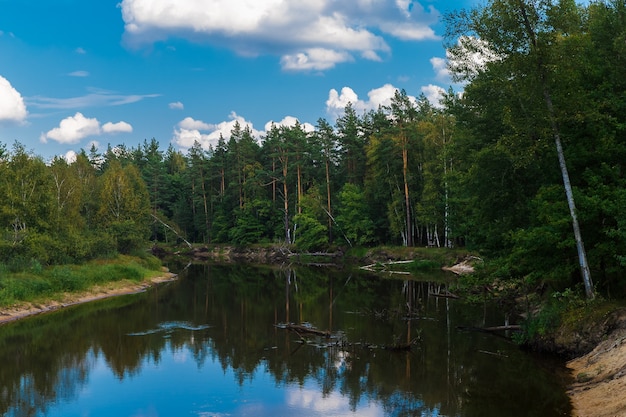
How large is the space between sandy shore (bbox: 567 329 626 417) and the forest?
305 centimetres

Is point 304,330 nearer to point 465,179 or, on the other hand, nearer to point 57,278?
point 465,179

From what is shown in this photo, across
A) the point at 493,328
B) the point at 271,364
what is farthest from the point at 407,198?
the point at 271,364

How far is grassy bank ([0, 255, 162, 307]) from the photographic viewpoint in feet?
109

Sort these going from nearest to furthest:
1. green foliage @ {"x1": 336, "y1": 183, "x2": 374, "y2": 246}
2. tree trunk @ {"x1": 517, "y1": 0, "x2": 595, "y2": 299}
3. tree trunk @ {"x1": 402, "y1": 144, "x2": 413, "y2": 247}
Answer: tree trunk @ {"x1": 517, "y1": 0, "x2": 595, "y2": 299}, tree trunk @ {"x1": 402, "y1": 144, "x2": 413, "y2": 247}, green foliage @ {"x1": 336, "y1": 183, "x2": 374, "y2": 246}

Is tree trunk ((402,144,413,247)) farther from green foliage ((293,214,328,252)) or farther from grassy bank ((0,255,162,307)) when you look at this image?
grassy bank ((0,255,162,307))

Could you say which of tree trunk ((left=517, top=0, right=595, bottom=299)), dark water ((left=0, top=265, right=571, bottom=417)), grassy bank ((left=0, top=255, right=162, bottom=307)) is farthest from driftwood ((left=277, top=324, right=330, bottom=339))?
grassy bank ((left=0, top=255, right=162, bottom=307))

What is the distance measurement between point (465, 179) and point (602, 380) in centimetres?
1375

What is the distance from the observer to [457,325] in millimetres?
28234

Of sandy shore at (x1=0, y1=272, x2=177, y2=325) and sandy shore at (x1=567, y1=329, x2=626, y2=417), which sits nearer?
sandy shore at (x1=567, y1=329, x2=626, y2=417)

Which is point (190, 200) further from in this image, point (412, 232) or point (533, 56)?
point (533, 56)

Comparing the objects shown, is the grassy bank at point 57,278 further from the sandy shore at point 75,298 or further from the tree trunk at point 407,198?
the tree trunk at point 407,198

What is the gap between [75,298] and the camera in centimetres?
3759

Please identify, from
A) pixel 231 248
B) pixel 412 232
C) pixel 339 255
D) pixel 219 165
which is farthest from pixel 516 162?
pixel 219 165

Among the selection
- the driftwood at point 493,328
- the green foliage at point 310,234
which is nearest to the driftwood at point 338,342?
the driftwood at point 493,328
